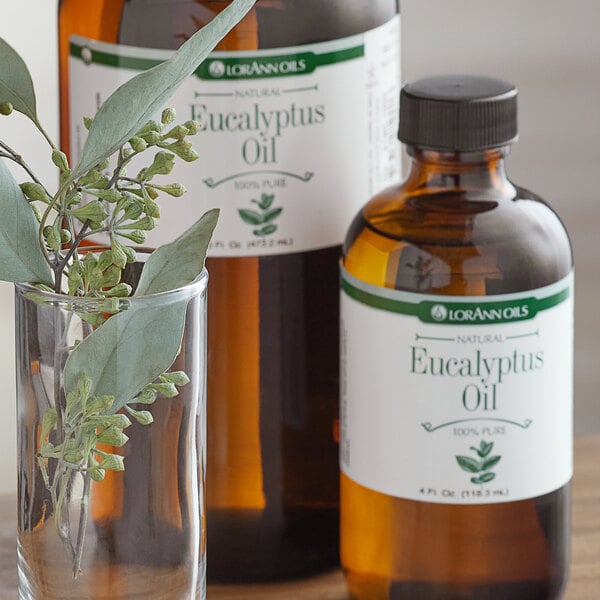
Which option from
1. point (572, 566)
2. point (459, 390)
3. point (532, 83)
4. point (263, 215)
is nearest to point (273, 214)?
point (263, 215)

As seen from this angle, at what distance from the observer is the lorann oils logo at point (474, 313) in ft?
1.71

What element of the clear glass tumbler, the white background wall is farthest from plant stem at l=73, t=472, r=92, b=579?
the white background wall

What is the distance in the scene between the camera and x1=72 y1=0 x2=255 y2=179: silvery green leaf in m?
0.38

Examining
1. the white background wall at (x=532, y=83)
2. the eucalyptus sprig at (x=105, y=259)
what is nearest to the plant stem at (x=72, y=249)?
the eucalyptus sprig at (x=105, y=259)

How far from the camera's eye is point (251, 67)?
0.54 meters

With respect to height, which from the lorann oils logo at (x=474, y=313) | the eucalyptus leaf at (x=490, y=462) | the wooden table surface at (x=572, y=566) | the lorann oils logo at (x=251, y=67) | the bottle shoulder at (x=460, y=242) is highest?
the lorann oils logo at (x=251, y=67)

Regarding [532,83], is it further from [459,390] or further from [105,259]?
[105,259]

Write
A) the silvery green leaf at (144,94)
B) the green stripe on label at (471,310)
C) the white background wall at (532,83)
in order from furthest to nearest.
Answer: the white background wall at (532,83) < the green stripe on label at (471,310) < the silvery green leaf at (144,94)

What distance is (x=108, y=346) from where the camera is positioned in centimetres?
40

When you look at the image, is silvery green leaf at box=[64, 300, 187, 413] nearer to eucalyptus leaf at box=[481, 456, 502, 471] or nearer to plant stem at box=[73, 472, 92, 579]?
plant stem at box=[73, 472, 92, 579]

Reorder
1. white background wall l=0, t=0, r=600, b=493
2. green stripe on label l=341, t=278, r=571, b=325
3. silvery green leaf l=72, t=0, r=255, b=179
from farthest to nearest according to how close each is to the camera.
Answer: white background wall l=0, t=0, r=600, b=493, green stripe on label l=341, t=278, r=571, b=325, silvery green leaf l=72, t=0, r=255, b=179

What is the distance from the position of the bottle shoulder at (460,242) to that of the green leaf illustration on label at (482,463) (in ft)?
0.21

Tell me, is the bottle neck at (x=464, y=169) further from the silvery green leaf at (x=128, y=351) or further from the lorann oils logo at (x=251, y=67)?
the silvery green leaf at (x=128, y=351)

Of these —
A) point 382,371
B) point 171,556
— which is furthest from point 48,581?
point 382,371
